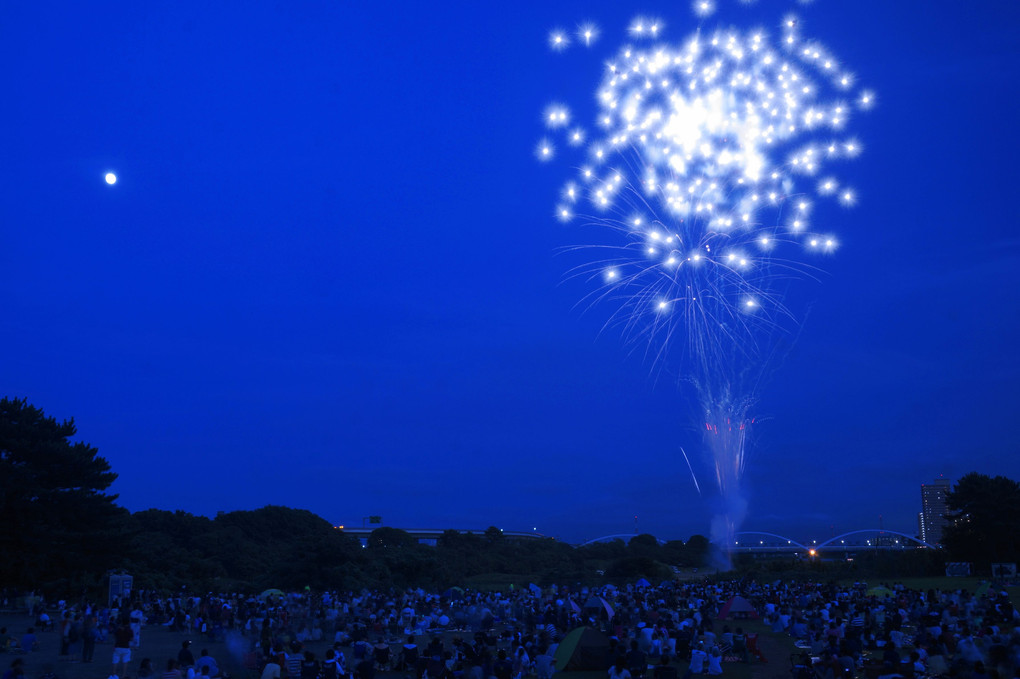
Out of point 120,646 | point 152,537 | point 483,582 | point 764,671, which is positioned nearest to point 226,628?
point 120,646

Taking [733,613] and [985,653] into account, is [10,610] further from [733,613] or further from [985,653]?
[985,653]

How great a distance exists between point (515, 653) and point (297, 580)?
29584 mm

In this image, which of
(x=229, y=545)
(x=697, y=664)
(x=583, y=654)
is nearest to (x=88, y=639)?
(x=583, y=654)

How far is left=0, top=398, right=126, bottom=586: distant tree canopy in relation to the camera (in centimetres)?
3356

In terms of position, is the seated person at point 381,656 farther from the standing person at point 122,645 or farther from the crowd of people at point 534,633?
the standing person at point 122,645

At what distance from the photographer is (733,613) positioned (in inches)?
1083

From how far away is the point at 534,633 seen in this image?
71.7 feet

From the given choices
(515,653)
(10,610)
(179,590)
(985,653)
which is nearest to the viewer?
(985,653)

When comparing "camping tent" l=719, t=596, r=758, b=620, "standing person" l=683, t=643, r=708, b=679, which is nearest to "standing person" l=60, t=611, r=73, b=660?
"standing person" l=683, t=643, r=708, b=679

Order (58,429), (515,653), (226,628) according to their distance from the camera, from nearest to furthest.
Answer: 1. (515,653)
2. (226,628)
3. (58,429)

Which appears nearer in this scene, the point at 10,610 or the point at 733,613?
the point at 733,613

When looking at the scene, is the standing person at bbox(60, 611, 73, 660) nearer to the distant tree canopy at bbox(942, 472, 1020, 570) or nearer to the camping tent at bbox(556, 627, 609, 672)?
the camping tent at bbox(556, 627, 609, 672)

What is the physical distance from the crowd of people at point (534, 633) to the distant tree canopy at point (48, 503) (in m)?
2.63

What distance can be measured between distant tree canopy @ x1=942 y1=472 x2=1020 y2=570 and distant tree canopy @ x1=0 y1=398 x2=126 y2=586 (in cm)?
5319
